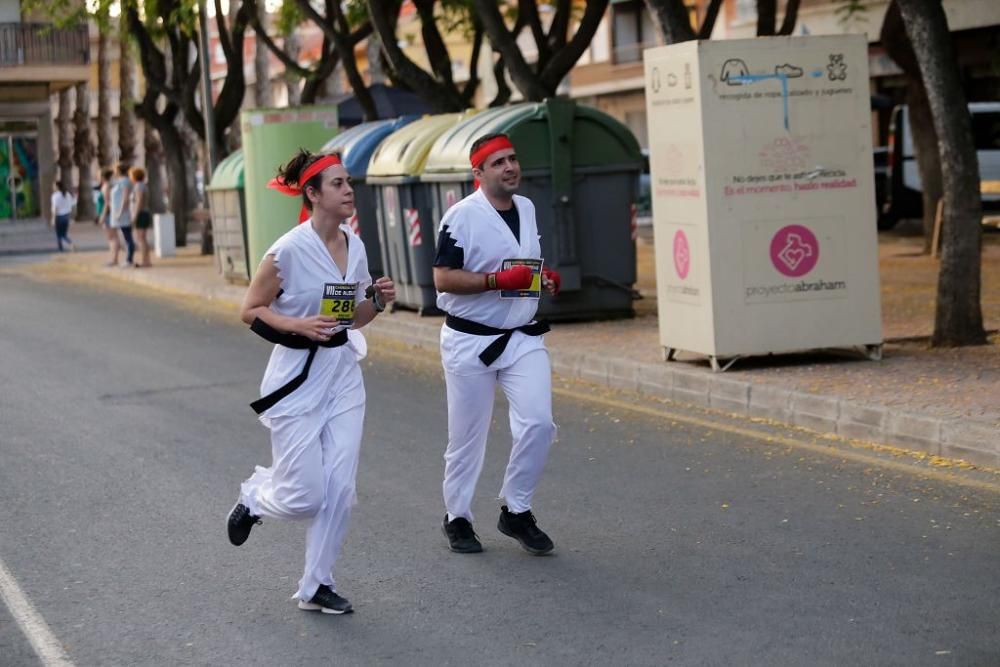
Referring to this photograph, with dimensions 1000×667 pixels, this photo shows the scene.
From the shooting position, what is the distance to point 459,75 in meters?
67.9

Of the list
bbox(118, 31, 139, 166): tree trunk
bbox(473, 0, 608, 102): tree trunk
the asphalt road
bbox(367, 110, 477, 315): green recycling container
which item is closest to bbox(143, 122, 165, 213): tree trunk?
bbox(118, 31, 139, 166): tree trunk

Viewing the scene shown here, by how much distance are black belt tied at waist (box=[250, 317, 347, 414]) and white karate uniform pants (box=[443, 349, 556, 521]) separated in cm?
104

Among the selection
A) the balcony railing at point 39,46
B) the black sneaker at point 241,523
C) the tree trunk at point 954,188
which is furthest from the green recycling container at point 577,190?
the balcony railing at point 39,46

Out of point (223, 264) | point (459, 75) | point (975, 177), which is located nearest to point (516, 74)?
point (223, 264)

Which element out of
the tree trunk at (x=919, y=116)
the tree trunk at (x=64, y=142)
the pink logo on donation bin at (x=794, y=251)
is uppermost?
the tree trunk at (x=64, y=142)

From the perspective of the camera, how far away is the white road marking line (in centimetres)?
622

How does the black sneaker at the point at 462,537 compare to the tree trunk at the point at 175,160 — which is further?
the tree trunk at the point at 175,160

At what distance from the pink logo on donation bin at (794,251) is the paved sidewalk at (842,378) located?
2.31 feet

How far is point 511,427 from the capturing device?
25.3 ft

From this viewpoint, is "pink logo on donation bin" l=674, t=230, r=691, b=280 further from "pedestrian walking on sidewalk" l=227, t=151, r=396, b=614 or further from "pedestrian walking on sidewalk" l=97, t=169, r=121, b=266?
"pedestrian walking on sidewalk" l=97, t=169, r=121, b=266

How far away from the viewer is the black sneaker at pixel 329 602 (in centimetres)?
668

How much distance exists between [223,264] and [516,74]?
247 inches

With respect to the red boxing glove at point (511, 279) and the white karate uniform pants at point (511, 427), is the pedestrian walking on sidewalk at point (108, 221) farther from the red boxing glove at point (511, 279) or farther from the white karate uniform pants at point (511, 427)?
the red boxing glove at point (511, 279)

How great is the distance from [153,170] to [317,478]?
4456 cm
